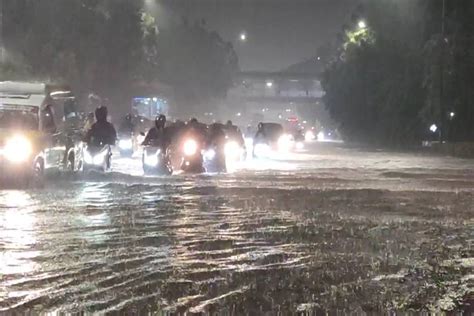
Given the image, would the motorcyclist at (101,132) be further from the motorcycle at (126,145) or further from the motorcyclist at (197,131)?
the motorcycle at (126,145)

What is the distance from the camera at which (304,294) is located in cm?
754

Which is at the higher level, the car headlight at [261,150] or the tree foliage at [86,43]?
the tree foliage at [86,43]

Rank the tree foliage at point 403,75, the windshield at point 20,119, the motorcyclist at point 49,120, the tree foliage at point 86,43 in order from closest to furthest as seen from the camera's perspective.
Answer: the windshield at point 20,119
the motorcyclist at point 49,120
the tree foliage at point 86,43
the tree foliage at point 403,75

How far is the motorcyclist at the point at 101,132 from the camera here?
23062mm

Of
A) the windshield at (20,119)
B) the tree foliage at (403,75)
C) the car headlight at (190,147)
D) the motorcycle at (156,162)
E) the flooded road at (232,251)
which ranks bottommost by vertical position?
the flooded road at (232,251)

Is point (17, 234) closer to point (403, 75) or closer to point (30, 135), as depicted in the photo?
point (30, 135)

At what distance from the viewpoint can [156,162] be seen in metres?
24.2

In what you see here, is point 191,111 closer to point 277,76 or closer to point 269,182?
point 277,76

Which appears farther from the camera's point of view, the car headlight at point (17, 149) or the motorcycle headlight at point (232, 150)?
the motorcycle headlight at point (232, 150)

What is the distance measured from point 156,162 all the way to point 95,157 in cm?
177

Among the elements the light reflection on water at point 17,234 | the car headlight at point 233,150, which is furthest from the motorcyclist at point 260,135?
the light reflection on water at point 17,234

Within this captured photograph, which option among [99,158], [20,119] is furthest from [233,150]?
[20,119]

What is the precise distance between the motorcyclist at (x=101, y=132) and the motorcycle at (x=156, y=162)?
4.11 feet

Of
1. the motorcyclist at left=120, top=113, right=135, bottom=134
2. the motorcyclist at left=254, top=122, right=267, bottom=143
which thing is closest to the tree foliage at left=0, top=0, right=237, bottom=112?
the motorcyclist at left=120, top=113, right=135, bottom=134
